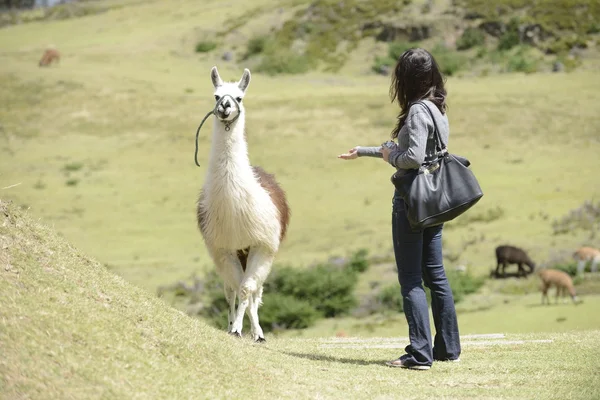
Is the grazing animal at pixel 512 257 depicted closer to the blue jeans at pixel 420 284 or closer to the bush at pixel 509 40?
the blue jeans at pixel 420 284

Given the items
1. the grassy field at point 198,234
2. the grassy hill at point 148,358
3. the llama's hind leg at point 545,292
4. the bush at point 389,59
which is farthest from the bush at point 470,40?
the grassy hill at point 148,358

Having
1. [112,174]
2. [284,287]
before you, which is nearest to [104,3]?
[112,174]

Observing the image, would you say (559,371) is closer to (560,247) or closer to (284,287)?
(284,287)

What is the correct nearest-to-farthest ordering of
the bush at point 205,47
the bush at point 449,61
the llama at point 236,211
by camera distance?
the llama at point 236,211
the bush at point 449,61
the bush at point 205,47

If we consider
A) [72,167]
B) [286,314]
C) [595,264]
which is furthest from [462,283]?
[72,167]

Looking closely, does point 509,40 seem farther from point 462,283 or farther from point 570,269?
point 462,283

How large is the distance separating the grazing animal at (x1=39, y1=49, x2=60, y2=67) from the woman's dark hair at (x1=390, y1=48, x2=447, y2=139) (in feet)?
142

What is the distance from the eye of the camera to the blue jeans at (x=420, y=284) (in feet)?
23.1

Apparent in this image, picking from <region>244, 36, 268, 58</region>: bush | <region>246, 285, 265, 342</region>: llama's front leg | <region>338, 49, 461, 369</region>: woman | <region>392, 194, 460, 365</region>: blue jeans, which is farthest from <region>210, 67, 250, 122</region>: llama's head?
<region>244, 36, 268, 58</region>: bush

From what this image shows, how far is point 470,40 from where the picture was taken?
53281 mm

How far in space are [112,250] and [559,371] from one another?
813 inches

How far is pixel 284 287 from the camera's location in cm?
2122

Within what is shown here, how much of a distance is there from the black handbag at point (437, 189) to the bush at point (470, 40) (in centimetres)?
4778

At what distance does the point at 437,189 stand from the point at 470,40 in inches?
1892
